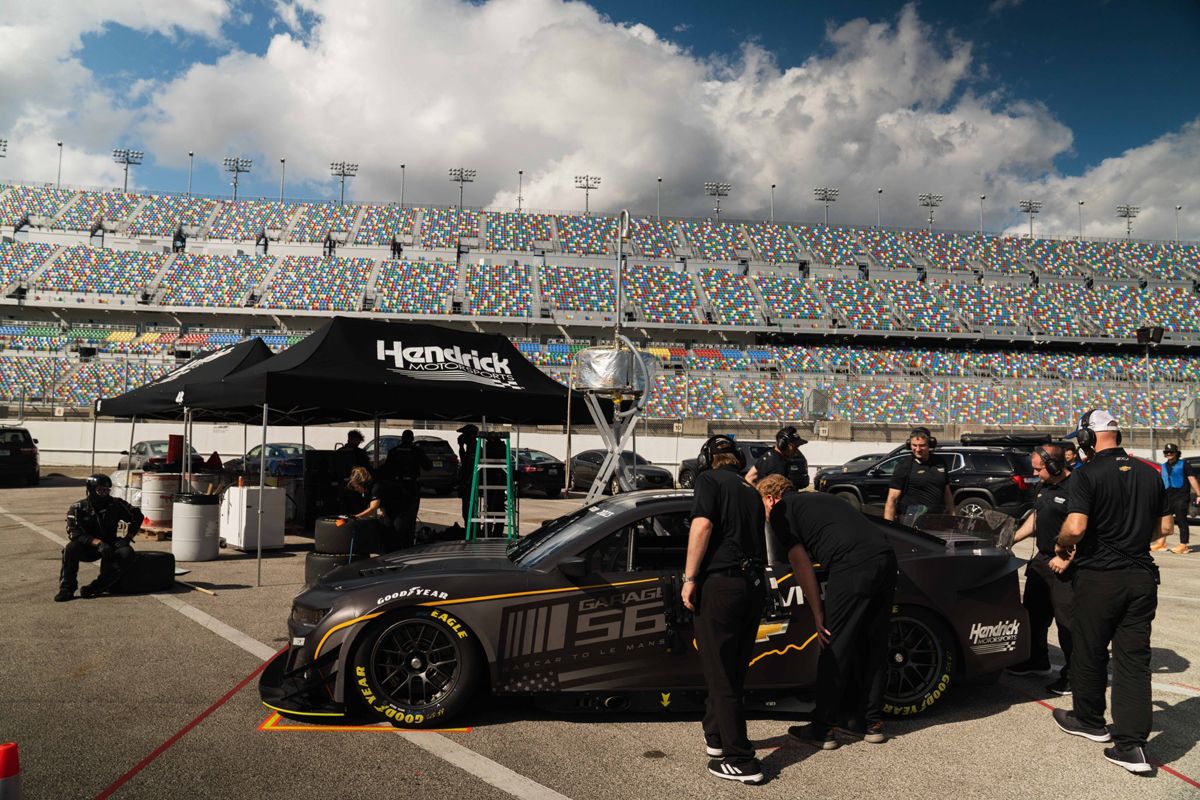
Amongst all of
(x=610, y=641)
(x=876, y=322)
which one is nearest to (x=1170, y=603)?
(x=610, y=641)

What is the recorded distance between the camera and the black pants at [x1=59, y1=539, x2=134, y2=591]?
7.95 metres

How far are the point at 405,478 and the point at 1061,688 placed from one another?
6892 mm

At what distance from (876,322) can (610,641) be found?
44.2 meters

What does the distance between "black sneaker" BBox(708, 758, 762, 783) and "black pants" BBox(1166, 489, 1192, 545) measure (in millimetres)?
11800

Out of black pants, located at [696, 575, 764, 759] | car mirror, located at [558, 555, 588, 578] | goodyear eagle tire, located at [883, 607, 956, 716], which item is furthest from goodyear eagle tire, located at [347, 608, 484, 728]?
goodyear eagle tire, located at [883, 607, 956, 716]

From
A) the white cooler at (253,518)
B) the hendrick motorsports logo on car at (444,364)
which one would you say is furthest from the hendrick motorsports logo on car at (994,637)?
the white cooler at (253,518)

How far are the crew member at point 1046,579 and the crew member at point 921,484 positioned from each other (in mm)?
1630

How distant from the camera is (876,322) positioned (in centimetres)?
4606

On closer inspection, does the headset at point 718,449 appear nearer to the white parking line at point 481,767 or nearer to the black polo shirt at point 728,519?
the black polo shirt at point 728,519

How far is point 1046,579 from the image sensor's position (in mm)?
5707

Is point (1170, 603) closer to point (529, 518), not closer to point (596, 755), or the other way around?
point (596, 755)

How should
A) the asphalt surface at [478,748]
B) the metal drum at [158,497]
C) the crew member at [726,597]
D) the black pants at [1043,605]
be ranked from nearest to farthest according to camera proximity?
1. the asphalt surface at [478,748]
2. the crew member at [726,597]
3. the black pants at [1043,605]
4. the metal drum at [158,497]

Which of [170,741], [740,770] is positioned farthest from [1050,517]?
[170,741]

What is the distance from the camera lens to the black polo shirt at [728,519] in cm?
407
